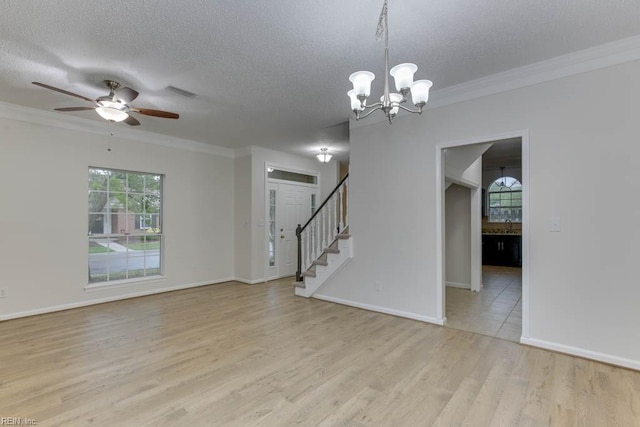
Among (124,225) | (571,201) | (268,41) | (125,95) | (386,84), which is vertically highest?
(268,41)

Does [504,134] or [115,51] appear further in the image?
[504,134]

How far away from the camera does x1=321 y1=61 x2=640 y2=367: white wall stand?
2.69 m

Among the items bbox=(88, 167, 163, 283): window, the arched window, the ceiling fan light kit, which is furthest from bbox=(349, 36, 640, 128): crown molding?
the arched window

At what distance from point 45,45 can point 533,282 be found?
487 cm

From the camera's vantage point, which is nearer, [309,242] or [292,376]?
[292,376]

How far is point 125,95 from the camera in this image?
3137 millimetres

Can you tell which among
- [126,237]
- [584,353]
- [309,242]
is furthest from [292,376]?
[126,237]

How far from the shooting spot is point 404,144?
403 centimetres

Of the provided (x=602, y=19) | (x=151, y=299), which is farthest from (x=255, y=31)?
(x=151, y=299)

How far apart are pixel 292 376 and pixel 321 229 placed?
3142mm

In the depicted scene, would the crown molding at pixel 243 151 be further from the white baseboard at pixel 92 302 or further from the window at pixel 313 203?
the white baseboard at pixel 92 302

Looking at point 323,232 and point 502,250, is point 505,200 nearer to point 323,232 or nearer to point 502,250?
point 502,250

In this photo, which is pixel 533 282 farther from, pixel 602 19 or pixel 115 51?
pixel 115 51

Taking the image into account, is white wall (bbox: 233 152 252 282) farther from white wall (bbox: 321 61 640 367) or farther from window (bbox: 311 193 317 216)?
white wall (bbox: 321 61 640 367)
